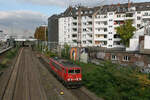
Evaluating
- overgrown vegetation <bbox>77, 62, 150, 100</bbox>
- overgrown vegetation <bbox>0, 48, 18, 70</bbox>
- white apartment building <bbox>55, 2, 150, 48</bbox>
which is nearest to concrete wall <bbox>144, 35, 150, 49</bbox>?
white apartment building <bbox>55, 2, 150, 48</bbox>

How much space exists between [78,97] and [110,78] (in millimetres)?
3772

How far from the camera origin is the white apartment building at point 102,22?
55844 mm

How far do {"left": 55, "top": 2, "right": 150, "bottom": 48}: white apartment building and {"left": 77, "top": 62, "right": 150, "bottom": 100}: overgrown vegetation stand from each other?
39.3 meters

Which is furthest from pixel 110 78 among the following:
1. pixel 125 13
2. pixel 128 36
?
pixel 125 13

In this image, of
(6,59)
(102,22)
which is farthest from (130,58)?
(6,59)

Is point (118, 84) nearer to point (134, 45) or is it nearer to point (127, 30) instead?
point (134, 45)

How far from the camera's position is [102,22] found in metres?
63.4

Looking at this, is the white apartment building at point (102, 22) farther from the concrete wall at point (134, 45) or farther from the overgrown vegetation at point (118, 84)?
the overgrown vegetation at point (118, 84)

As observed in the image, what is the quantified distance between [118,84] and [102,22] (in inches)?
1920

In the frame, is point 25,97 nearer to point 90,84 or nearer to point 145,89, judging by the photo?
point 90,84

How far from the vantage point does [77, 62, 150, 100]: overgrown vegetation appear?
1420 centimetres

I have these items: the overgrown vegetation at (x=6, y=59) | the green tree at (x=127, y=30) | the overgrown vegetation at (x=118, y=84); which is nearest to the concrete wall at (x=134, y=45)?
the green tree at (x=127, y=30)

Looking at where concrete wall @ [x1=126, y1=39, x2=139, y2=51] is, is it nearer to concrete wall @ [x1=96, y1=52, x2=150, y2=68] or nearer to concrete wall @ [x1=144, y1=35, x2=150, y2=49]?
concrete wall @ [x1=96, y1=52, x2=150, y2=68]

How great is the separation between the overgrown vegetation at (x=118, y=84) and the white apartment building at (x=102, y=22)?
3926 centimetres
